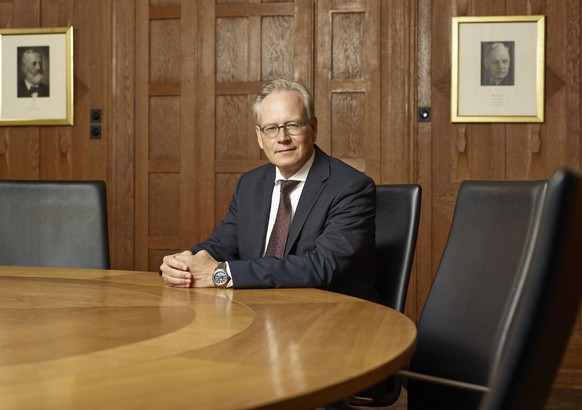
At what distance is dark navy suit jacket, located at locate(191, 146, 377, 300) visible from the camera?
213 centimetres

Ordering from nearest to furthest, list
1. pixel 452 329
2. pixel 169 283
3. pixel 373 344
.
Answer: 1. pixel 373 344
2. pixel 452 329
3. pixel 169 283

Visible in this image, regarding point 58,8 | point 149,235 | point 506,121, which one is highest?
point 58,8

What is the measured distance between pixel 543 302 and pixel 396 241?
5.08 feet

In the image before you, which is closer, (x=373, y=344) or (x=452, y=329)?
(x=373, y=344)

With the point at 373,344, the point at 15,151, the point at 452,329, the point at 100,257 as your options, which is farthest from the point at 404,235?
the point at 15,151

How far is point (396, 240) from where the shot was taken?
102 inches

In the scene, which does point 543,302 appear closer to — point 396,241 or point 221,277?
point 221,277

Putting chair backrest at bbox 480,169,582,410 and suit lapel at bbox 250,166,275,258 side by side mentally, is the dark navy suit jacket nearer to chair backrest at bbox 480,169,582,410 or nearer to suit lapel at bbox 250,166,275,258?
suit lapel at bbox 250,166,275,258

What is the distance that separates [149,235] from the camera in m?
4.75

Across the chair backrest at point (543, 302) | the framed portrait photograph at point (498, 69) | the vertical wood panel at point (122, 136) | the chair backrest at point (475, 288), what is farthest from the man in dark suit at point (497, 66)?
the chair backrest at point (543, 302)

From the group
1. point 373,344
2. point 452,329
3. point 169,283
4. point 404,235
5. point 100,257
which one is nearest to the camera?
point 373,344

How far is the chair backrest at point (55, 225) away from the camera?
281 cm

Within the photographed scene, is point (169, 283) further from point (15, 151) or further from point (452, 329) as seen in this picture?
point (15, 151)

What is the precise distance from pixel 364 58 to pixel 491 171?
0.96 meters
